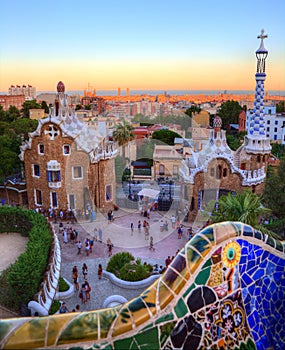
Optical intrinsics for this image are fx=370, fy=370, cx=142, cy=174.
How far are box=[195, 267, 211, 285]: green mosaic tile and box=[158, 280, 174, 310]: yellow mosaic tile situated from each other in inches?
15.4

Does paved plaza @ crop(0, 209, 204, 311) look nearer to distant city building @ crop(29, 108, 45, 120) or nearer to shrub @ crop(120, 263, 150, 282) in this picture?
shrub @ crop(120, 263, 150, 282)

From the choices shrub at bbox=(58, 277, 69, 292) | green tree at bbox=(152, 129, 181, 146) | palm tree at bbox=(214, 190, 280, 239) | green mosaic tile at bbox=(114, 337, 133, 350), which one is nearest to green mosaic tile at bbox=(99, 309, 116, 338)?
green mosaic tile at bbox=(114, 337, 133, 350)

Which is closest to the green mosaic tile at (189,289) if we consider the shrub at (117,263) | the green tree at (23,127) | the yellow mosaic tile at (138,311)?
the yellow mosaic tile at (138,311)

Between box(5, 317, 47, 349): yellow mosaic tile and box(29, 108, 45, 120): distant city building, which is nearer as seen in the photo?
box(5, 317, 47, 349): yellow mosaic tile

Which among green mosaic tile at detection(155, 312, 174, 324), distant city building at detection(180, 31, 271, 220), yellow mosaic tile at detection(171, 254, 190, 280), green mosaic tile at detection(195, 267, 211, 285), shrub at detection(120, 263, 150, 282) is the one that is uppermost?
yellow mosaic tile at detection(171, 254, 190, 280)

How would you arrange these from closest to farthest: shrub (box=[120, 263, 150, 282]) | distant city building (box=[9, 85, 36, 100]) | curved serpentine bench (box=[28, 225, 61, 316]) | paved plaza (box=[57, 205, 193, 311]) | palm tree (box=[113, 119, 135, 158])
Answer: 1. curved serpentine bench (box=[28, 225, 61, 316])
2. paved plaza (box=[57, 205, 193, 311])
3. shrub (box=[120, 263, 150, 282])
4. palm tree (box=[113, 119, 135, 158])
5. distant city building (box=[9, 85, 36, 100])

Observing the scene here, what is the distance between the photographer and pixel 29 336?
368 centimetres

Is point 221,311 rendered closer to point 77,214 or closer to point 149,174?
point 77,214

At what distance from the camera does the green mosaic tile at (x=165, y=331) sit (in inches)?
165

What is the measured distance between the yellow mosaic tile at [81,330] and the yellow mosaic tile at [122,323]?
218 mm

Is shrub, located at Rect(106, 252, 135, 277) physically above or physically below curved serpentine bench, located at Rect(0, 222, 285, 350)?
below

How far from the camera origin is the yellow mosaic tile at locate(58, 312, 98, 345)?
3.81 metres

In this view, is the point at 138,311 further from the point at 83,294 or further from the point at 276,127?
the point at 276,127

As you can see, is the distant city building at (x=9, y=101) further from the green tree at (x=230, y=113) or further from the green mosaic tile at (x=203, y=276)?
the green mosaic tile at (x=203, y=276)
